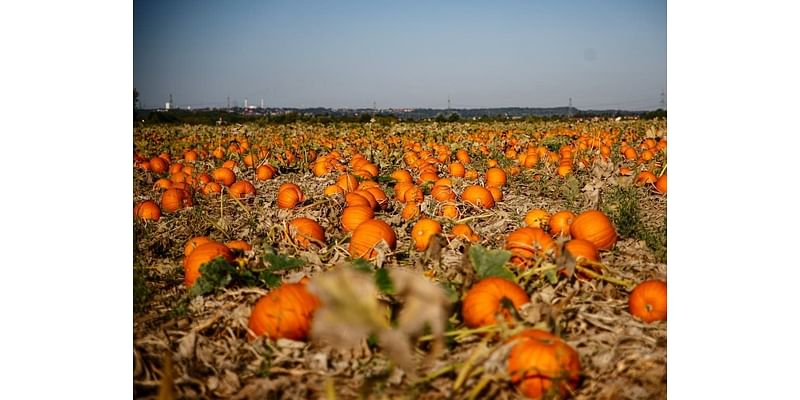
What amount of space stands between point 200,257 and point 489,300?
5.81 ft

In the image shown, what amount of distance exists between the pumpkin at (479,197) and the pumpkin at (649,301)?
274 centimetres

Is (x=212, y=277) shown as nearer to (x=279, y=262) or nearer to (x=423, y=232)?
(x=279, y=262)

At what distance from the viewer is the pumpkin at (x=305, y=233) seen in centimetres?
430

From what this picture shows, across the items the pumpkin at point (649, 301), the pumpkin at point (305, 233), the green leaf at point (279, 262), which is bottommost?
the pumpkin at point (649, 301)

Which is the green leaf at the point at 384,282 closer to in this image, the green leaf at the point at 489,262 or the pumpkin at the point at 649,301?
the green leaf at the point at 489,262

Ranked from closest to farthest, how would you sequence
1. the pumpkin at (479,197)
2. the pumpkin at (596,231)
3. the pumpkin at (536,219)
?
the pumpkin at (596,231) → the pumpkin at (536,219) → the pumpkin at (479,197)

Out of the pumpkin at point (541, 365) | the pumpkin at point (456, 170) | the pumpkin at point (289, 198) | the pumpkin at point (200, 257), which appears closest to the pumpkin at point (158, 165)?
the pumpkin at point (289, 198)

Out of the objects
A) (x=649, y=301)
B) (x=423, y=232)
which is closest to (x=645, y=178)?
(x=423, y=232)
